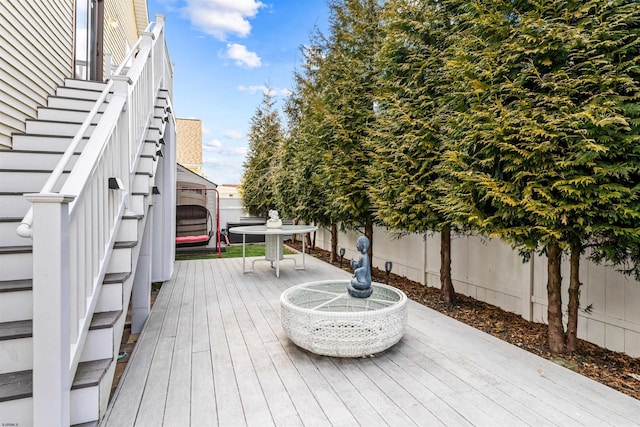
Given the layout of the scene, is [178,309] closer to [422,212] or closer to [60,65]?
[422,212]

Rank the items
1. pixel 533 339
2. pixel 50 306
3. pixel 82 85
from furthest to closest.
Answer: pixel 82 85 < pixel 533 339 < pixel 50 306

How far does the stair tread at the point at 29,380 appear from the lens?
1.61m

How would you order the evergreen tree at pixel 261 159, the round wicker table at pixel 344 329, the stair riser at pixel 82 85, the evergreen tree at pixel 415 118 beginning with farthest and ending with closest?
the evergreen tree at pixel 261 159, the stair riser at pixel 82 85, the evergreen tree at pixel 415 118, the round wicker table at pixel 344 329

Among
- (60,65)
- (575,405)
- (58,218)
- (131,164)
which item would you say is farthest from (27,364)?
(60,65)

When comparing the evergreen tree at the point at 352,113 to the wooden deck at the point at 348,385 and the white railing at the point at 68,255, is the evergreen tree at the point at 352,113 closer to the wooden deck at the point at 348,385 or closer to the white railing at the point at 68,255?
the wooden deck at the point at 348,385

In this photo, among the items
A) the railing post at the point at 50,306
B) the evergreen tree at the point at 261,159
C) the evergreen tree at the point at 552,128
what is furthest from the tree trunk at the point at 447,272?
the evergreen tree at the point at 261,159

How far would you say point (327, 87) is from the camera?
21.9ft

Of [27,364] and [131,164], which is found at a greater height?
[131,164]

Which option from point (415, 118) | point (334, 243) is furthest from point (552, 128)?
point (334, 243)

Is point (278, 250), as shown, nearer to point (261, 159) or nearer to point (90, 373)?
point (90, 373)

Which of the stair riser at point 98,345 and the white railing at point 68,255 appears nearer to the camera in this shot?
the white railing at point 68,255

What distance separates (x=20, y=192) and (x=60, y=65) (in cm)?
277

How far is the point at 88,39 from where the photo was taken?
6.05 metres

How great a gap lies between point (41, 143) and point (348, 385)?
397 centimetres
